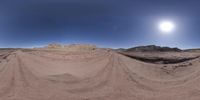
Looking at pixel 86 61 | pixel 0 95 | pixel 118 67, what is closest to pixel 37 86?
pixel 0 95

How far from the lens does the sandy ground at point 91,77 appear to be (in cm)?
674

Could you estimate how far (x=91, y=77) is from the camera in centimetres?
721

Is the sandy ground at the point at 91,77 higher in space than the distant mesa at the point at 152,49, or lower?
lower

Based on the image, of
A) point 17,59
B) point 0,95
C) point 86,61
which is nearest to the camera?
point 0,95

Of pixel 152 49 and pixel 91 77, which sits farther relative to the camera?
pixel 152 49

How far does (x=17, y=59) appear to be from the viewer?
6980 millimetres

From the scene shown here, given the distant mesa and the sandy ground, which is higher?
the distant mesa

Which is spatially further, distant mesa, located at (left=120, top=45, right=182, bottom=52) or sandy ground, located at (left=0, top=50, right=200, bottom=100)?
distant mesa, located at (left=120, top=45, right=182, bottom=52)

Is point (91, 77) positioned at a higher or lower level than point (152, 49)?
lower

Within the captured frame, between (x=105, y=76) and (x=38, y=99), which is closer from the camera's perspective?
(x=38, y=99)

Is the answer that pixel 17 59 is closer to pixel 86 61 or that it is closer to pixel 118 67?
pixel 86 61

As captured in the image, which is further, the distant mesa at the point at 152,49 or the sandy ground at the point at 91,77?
the distant mesa at the point at 152,49

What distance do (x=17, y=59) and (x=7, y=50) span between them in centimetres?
85

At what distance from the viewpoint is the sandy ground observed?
674cm
